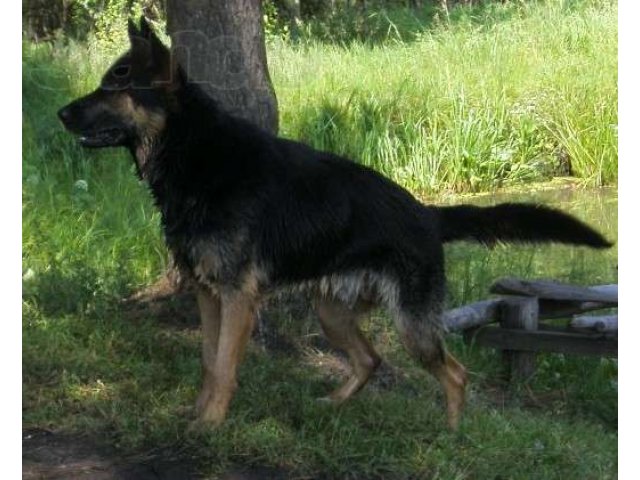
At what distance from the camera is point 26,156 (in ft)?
30.5

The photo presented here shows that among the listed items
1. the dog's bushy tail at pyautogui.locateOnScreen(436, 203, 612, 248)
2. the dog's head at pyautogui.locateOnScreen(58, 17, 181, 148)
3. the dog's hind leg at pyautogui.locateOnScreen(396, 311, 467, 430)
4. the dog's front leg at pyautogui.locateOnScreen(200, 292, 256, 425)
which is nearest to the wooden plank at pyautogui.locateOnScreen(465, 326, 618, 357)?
the dog's bushy tail at pyautogui.locateOnScreen(436, 203, 612, 248)

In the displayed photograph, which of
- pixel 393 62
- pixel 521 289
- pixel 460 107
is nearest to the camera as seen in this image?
pixel 521 289

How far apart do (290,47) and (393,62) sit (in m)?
2.59

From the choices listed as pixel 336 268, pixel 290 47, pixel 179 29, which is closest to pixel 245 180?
pixel 336 268

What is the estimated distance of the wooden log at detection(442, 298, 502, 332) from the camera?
22.1ft

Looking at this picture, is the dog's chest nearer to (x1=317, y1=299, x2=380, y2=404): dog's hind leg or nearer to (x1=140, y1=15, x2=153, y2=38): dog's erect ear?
(x1=317, y1=299, x2=380, y2=404): dog's hind leg

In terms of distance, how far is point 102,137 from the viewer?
5.18 m

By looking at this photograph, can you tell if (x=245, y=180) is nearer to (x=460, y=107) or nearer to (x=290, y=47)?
(x=460, y=107)

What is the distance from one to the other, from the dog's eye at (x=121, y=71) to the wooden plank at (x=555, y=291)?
9.85 feet

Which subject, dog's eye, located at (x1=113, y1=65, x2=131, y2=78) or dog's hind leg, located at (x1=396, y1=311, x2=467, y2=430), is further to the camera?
dog's hind leg, located at (x1=396, y1=311, x2=467, y2=430)

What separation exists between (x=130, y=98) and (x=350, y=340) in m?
1.76

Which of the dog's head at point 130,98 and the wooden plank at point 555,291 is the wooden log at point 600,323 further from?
the dog's head at point 130,98

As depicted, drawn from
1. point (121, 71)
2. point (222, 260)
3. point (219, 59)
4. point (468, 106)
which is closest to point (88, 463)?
point (222, 260)

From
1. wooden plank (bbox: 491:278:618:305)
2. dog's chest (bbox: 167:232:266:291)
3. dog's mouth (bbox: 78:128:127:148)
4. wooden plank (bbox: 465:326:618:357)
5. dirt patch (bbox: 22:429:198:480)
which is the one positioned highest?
dog's mouth (bbox: 78:128:127:148)
